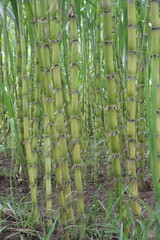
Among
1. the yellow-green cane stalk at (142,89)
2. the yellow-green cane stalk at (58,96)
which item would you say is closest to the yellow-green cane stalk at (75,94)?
the yellow-green cane stalk at (58,96)

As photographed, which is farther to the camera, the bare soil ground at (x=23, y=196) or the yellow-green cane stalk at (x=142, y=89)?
the yellow-green cane stalk at (x=142, y=89)

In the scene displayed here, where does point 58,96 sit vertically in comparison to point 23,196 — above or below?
above

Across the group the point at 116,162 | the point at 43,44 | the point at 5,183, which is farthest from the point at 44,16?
the point at 5,183

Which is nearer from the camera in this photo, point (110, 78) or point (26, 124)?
point (110, 78)

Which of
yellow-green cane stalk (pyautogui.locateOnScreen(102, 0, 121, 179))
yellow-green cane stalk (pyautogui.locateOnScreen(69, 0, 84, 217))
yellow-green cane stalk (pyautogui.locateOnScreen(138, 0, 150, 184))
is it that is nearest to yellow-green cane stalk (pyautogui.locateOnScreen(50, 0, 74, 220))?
yellow-green cane stalk (pyautogui.locateOnScreen(69, 0, 84, 217))

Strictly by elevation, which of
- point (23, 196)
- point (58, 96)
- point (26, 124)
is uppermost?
point (58, 96)

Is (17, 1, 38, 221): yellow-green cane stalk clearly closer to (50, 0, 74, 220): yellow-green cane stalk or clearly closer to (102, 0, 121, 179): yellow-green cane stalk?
(50, 0, 74, 220): yellow-green cane stalk

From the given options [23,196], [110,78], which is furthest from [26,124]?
[23,196]

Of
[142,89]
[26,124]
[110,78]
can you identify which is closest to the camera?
[110,78]

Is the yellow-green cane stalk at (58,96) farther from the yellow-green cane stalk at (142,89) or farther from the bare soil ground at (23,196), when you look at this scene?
the yellow-green cane stalk at (142,89)

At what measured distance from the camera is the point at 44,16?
3.60 ft

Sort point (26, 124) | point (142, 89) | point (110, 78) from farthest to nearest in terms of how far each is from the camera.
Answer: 1. point (142, 89)
2. point (26, 124)
3. point (110, 78)

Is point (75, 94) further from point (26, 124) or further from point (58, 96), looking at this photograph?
point (26, 124)

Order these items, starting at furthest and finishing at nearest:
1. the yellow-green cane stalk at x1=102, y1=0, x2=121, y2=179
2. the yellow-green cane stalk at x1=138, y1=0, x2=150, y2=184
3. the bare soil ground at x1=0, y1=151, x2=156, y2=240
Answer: the yellow-green cane stalk at x1=138, y1=0, x2=150, y2=184, the bare soil ground at x1=0, y1=151, x2=156, y2=240, the yellow-green cane stalk at x1=102, y1=0, x2=121, y2=179
